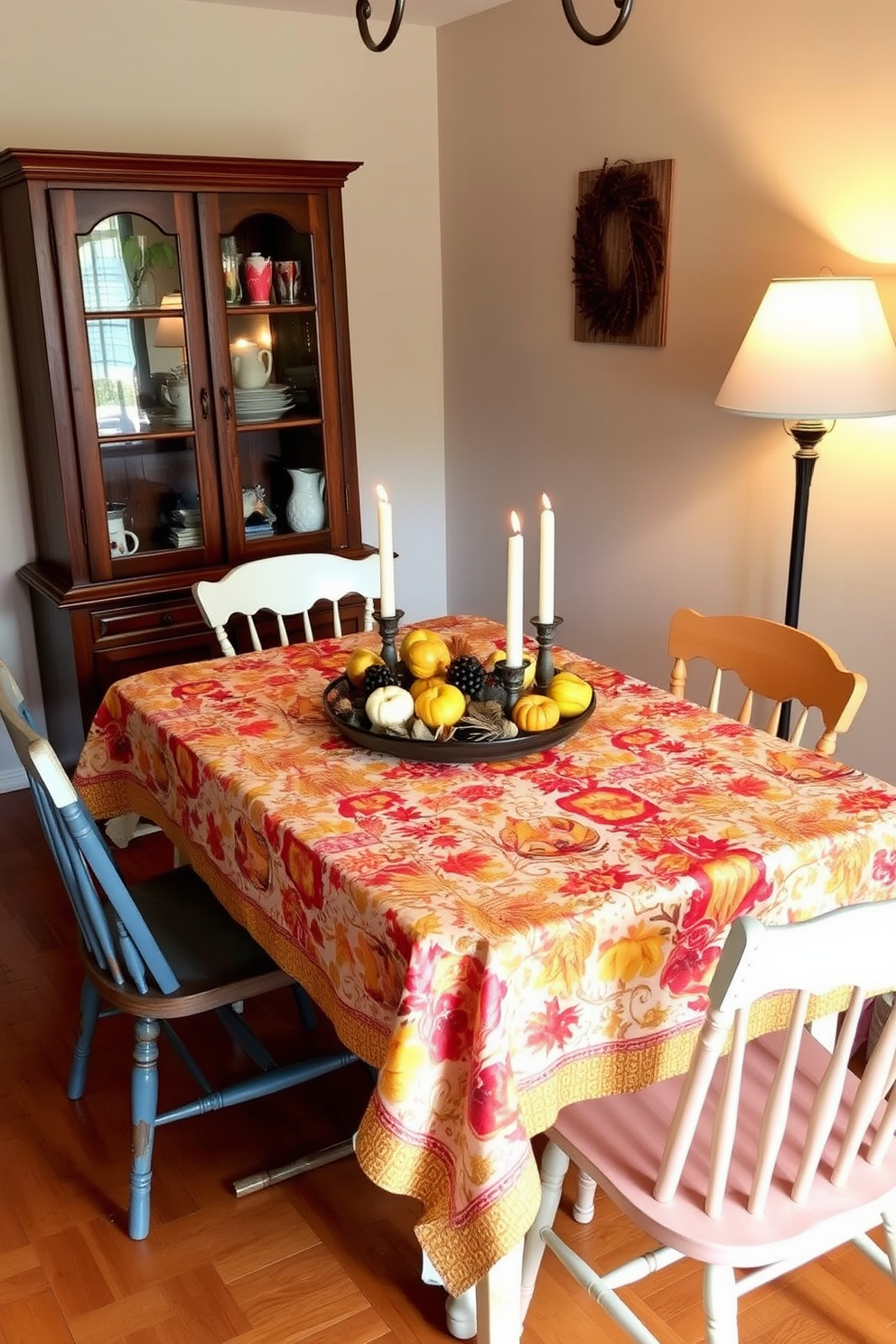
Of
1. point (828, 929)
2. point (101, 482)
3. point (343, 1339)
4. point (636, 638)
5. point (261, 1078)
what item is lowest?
point (343, 1339)

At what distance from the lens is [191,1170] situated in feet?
6.61

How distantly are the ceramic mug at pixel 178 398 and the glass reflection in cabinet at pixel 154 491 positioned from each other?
2.2 inches

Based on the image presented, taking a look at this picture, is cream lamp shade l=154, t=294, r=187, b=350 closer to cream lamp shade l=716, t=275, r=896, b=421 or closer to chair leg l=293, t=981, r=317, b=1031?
cream lamp shade l=716, t=275, r=896, b=421

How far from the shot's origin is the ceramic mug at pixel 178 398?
305 cm

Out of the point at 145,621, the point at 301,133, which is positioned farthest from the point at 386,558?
the point at 301,133

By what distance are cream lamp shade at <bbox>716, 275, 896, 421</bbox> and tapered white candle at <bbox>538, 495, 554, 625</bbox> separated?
2.43 feet

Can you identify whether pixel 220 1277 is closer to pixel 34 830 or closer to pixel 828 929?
pixel 828 929

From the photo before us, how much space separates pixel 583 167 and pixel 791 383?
132 centimetres

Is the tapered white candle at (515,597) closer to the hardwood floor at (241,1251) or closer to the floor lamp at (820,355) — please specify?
the floor lamp at (820,355)

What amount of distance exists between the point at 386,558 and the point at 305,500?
1472mm

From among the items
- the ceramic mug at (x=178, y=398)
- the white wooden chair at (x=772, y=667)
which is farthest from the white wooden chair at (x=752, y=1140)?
the ceramic mug at (x=178, y=398)

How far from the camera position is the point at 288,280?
3168 millimetres

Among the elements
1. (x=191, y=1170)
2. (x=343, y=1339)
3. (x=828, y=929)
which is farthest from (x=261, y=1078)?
(x=828, y=929)

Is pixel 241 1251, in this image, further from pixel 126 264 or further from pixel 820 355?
pixel 126 264
